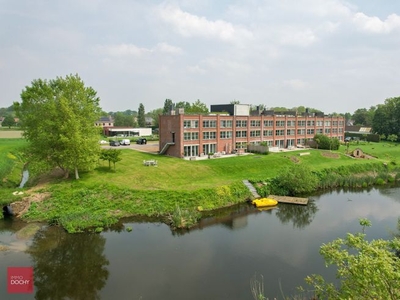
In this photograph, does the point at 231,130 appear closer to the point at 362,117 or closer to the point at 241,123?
the point at 241,123

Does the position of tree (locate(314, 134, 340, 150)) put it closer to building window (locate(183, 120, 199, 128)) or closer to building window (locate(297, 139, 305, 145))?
building window (locate(297, 139, 305, 145))

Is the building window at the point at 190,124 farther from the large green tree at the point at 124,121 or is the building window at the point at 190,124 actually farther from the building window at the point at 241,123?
the large green tree at the point at 124,121

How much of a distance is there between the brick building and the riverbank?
5.14 m

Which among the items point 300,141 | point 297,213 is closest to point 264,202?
point 297,213

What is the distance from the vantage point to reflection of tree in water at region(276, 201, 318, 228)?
32.4m

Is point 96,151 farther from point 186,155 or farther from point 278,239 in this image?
point 278,239

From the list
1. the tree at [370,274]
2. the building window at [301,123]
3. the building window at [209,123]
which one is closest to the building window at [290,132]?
the building window at [301,123]

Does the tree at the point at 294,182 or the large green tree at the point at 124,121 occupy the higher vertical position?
the large green tree at the point at 124,121

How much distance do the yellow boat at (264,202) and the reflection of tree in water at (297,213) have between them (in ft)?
3.16

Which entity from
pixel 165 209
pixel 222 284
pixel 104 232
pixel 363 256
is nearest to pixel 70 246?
pixel 104 232

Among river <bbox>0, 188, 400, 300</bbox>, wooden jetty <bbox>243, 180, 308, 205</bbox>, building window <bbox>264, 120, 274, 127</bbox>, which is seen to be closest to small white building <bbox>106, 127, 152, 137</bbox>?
building window <bbox>264, 120, 274, 127</bbox>

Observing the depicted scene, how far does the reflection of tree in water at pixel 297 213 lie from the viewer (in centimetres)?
3237

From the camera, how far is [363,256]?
1119 centimetres

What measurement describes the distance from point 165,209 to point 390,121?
3685 inches
